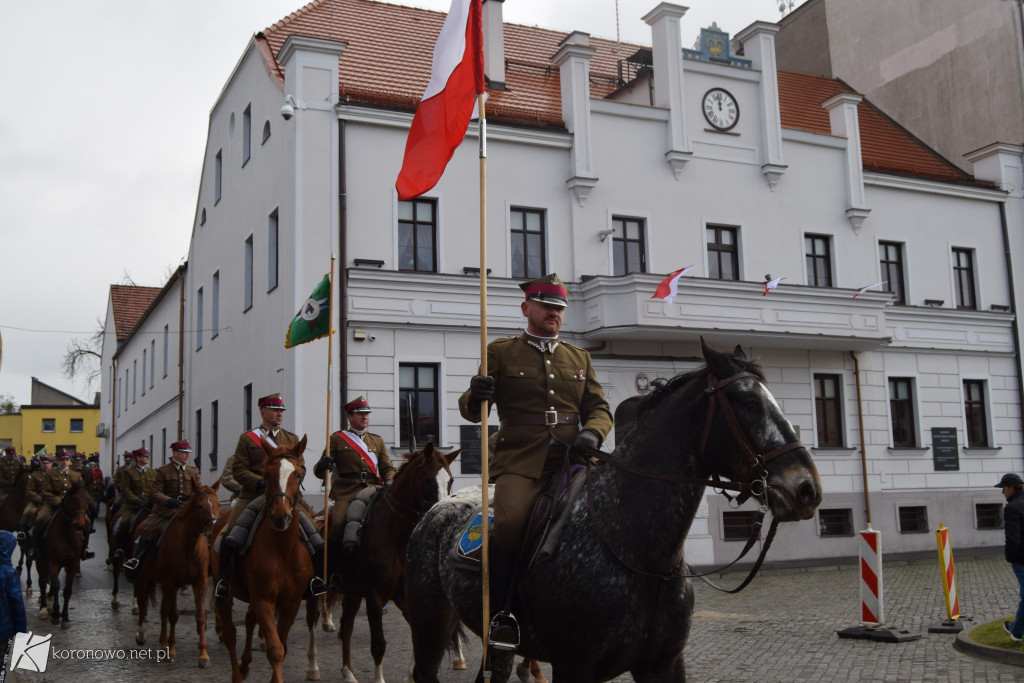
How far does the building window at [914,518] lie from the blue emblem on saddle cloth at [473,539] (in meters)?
21.0

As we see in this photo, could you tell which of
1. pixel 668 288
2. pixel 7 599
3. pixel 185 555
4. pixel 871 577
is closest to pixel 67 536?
pixel 185 555

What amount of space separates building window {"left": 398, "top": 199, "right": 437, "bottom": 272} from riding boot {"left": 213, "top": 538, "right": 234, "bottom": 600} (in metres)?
11.4

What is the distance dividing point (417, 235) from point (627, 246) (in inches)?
199

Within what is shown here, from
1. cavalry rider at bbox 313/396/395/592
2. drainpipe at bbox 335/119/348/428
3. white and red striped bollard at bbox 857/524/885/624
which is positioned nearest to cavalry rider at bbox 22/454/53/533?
drainpipe at bbox 335/119/348/428

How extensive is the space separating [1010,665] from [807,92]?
23189 millimetres

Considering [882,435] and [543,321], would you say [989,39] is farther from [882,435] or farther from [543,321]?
[543,321]

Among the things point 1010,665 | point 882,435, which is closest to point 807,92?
point 882,435

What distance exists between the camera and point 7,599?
6.88 m

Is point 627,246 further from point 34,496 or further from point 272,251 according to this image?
point 34,496

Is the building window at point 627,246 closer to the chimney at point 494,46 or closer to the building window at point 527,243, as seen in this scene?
the building window at point 527,243

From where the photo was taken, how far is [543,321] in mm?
5953

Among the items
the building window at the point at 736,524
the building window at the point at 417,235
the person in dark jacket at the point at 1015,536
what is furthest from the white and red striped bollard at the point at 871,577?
the building window at the point at 417,235

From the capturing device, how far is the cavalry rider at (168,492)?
12430mm

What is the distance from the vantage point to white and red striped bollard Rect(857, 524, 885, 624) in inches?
476
